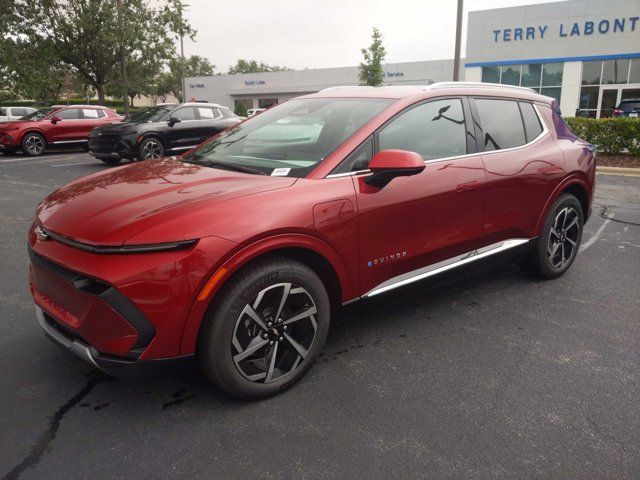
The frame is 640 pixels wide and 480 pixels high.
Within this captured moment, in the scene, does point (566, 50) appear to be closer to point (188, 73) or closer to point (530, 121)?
point (530, 121)

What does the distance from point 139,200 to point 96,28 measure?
2677 cm

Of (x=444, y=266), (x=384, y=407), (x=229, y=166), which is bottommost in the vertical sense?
(x=384, y=407)

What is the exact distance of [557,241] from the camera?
444 centimetres

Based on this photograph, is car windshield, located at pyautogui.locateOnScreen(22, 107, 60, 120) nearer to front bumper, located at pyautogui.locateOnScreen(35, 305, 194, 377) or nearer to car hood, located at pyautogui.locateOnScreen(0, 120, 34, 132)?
car hood, located at pyautogui.locateOnScreen(0, 120, 34, 132)

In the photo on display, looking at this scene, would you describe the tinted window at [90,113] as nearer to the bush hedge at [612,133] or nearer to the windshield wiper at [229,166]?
the bush hedge at [612,133]

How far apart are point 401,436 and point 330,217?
1.16 meters

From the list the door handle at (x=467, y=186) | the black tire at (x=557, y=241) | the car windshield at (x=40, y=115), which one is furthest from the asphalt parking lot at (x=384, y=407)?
the car windshield at (x=40, y=115)

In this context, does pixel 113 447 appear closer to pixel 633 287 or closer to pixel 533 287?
pixel 533 287

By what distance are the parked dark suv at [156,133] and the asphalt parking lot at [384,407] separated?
888 centimetres

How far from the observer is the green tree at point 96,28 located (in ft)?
78.9

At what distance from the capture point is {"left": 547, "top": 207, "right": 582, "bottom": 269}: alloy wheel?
4387 millimetres

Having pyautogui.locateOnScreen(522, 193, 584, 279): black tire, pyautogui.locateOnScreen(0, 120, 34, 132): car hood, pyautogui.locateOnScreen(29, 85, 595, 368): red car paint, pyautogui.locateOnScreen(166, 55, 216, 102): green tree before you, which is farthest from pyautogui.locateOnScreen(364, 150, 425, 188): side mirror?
pyautogui.locateOnScreen(166, 55, 216, 102): green tree

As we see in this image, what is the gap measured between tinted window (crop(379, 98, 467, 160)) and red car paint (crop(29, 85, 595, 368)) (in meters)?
0.07

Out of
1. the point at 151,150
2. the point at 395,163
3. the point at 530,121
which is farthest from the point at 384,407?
the point at 151,150
